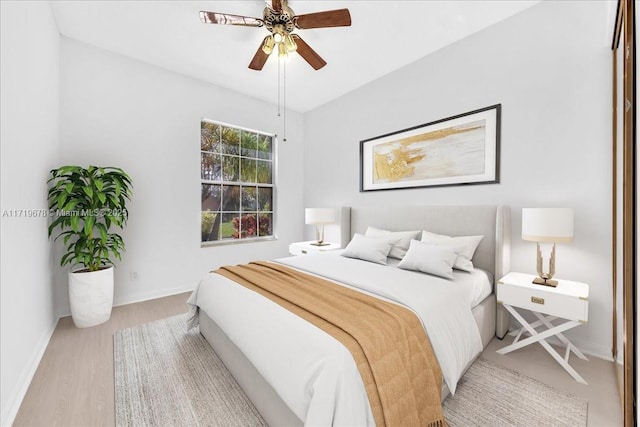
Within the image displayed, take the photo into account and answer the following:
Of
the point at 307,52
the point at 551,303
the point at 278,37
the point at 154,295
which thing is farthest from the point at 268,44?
the point at 154,295

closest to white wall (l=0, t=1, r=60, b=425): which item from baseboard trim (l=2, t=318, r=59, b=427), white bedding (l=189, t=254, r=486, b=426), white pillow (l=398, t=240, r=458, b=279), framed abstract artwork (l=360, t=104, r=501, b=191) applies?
baseboard trim (l=2, t=318, r=59, b=427)

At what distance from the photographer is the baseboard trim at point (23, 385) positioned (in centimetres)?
145

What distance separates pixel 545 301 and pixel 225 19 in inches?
124

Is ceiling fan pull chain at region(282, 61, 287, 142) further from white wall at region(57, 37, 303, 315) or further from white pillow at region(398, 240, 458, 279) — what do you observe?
white pillow at region(398, 240, 458, 279)

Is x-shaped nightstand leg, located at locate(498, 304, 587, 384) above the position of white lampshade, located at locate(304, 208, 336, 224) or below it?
below

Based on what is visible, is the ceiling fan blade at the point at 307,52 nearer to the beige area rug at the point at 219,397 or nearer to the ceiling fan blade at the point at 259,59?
the ceiling fan blade at the point at 259,59

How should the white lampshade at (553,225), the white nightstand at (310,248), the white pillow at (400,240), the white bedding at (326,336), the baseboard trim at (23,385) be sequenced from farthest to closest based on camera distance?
the white nightstand at (310,248), the white pillow at (400,240), the white lampshade at (553,225), the baseboard trim at (23,385), the white bedding at (326,336)

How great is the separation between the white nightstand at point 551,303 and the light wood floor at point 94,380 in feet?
0.35

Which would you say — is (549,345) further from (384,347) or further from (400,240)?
(384,347)

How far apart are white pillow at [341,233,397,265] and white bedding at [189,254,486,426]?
0.90 feet

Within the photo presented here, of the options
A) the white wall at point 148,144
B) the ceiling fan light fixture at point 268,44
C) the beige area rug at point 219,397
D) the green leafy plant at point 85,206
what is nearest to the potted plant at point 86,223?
the green leafy plant at point 85,206

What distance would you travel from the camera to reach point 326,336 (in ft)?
A: 3.98

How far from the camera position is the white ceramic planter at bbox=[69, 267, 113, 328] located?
2.55 meters

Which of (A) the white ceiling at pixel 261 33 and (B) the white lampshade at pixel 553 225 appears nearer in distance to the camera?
(B) the white lampshade at pixel 553 225
